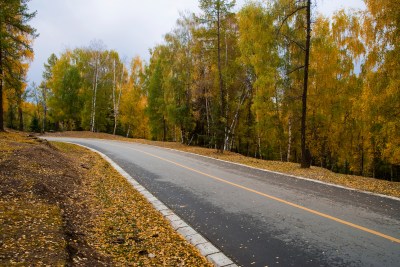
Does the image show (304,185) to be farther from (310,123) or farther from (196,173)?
(310,123)

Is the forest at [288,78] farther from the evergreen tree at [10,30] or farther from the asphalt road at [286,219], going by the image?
the asphalt road at [286,219]

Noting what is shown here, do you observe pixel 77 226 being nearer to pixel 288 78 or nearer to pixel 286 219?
pixel 286 219

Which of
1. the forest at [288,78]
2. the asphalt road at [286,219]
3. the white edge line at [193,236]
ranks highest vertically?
the forest at [288,78]

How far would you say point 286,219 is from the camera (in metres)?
6.28

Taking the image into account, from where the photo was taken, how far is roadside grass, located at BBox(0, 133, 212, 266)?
4203 mm

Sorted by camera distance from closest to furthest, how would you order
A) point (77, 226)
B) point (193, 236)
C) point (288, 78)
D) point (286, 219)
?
point (193, 236)
point (77, 226)
point (286, 219)
point (288, 78)

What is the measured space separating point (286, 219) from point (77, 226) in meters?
4.51

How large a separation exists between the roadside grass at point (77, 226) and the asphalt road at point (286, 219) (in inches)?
32.3

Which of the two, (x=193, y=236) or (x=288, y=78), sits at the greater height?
(x=288, y=78)

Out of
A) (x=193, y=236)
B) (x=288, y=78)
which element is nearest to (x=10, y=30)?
(x=288, y=78)

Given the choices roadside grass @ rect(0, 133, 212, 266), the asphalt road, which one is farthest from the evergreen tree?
the asphalt road

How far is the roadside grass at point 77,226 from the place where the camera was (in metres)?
4.20

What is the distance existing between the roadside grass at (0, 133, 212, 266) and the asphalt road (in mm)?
821

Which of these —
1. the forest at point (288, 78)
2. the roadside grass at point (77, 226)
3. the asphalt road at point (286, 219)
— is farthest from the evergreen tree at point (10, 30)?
the asphalt road at point (286, 219)
